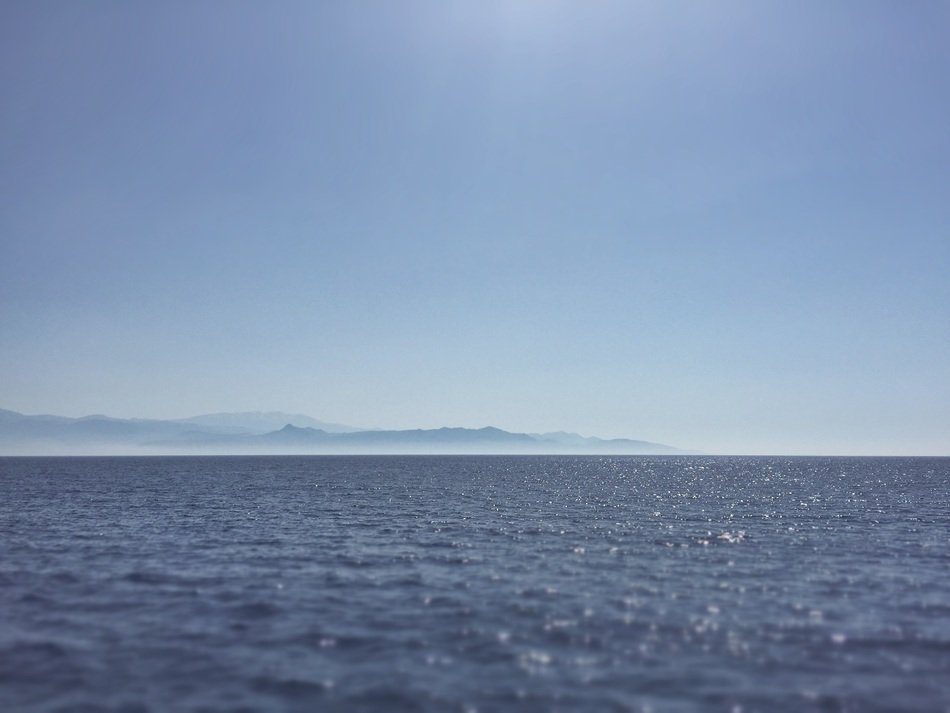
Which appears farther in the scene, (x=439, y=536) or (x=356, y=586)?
(x=439, y=536)

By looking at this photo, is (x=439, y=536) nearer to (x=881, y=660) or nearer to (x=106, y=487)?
(x=881, y=660)

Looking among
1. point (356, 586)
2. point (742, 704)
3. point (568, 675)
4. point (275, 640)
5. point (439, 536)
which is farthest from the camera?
point (439, 536)

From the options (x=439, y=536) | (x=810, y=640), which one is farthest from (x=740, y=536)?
(x=810, y=640)

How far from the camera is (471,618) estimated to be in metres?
23.5

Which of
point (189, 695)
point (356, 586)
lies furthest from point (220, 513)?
point (189, 695)

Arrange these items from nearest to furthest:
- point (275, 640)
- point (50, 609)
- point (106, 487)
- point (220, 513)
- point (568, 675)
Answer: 1. point (568, 675)
2. point (275, 640)
3. point (50, 609)
4. point (220, 513)
5. point (106, 487)

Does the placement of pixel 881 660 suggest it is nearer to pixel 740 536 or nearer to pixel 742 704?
pixel 742 704

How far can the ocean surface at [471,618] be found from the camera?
55.7 ft

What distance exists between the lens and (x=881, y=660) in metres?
19.6

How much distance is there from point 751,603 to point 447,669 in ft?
44.5

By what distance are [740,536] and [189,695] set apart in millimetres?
37133

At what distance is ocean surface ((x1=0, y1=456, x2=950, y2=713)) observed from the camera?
17.0 m

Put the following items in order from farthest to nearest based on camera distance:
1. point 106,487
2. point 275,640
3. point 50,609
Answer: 1. point 106,487
2. point 50,609
3. point 275,640

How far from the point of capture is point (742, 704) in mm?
16250
